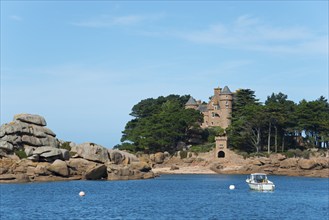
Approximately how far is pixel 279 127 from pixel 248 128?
24.1 feet

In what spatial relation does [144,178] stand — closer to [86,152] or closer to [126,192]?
[86,152]

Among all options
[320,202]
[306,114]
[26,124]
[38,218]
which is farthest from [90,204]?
[306,114]

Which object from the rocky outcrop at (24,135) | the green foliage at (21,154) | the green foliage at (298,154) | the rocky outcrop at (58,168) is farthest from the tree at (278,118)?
the green foliage at (21,154)

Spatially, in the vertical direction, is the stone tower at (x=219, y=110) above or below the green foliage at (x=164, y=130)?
above

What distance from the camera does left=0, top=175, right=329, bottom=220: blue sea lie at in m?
53.3

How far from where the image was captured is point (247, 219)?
5066 cm

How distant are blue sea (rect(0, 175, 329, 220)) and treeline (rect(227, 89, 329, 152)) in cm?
3282

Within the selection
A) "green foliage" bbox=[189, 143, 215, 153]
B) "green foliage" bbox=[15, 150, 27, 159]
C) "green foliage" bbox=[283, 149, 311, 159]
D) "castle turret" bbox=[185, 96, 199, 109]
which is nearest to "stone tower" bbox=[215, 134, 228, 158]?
"green foliage" bbox=[189, 143, 215, 153]

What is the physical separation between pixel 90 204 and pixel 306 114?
241 feet

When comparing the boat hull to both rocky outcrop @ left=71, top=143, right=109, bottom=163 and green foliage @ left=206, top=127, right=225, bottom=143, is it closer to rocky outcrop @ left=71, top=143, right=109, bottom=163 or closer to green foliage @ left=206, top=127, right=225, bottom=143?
rocky outcrop @ left=71, top=143, right=109, bottom=163

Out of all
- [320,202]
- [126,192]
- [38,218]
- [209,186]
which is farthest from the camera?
[209,186]

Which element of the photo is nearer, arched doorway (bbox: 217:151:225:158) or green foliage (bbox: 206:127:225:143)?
arched doorway (bbox: 217:151:225:158)

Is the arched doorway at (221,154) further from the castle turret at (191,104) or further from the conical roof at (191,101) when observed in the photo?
the conical roof at (191,101)

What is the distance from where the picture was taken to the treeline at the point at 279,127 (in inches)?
4808
